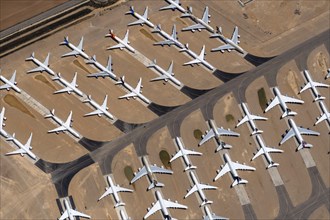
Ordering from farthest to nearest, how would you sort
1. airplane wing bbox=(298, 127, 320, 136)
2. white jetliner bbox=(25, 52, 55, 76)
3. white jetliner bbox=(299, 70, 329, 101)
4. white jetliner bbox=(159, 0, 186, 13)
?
white jetliner bbox=(159, 0, 186, 13)
white jetliner bbox=(299, 70, 329, 101)
white jetliner bbox=(25, 52, 55, 76)
airplane wing bbox=(298, 127, 320, 136)

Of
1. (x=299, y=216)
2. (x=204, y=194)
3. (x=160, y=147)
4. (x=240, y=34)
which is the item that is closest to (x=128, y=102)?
(x=160, y=147)

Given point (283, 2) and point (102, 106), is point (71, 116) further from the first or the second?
point (283, 2)

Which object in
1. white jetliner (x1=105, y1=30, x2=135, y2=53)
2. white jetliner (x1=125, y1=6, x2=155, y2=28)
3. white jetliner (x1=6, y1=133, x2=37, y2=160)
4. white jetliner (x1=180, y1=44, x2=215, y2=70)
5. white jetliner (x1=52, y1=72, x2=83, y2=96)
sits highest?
white jetliner (x1=125, y1=6, x2=155, y2=28)

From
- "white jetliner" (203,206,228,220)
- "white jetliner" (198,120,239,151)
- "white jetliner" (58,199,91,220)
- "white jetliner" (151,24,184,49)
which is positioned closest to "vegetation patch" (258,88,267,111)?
"white jetliner" (198,120,239,151)

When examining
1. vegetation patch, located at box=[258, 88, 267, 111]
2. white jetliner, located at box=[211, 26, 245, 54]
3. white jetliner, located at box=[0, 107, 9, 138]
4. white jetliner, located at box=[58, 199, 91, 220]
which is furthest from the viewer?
white jetliner, located at box=[211, 26, 245, 54]

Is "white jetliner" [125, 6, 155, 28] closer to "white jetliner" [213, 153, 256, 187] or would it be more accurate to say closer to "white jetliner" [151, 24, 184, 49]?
"white jetliner" [151, 24, 184, 49]

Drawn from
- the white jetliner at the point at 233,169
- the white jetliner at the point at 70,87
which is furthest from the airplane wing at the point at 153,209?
the white jetliner at the point at 70,87
